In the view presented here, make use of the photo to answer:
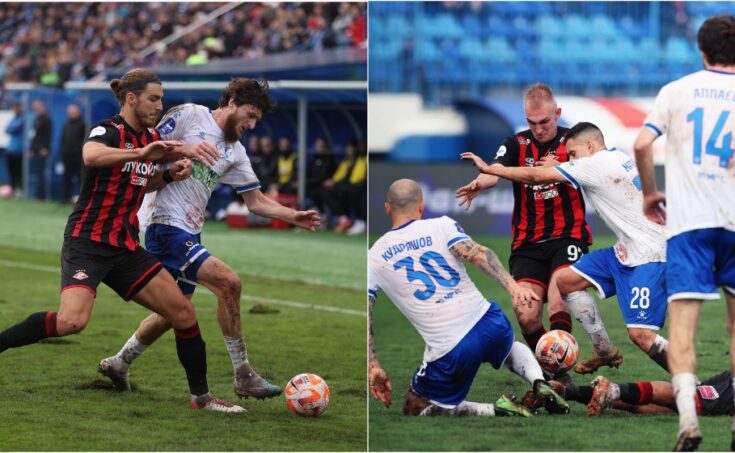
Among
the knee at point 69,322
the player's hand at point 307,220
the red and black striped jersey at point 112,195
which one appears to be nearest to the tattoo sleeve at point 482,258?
the player's hand at point 307,220

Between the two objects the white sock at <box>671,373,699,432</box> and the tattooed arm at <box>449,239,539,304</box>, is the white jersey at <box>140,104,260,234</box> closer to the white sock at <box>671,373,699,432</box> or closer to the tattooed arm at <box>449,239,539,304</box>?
the tattooed arm at <box>449,239,539,304</box>

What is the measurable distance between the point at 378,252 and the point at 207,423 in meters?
1.26

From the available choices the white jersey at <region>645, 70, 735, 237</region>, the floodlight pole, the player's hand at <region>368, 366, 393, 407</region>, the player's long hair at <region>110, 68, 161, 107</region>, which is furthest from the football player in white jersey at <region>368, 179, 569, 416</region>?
the floodlight pole

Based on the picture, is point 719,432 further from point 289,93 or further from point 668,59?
point 668,59

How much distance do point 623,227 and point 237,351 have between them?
2323 mm

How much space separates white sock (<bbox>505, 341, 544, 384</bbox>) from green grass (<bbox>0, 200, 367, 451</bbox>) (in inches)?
34.5

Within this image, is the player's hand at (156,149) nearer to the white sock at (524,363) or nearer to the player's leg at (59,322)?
the player's leg at (59,322)

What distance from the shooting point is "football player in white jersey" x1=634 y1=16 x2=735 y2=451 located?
5539mm

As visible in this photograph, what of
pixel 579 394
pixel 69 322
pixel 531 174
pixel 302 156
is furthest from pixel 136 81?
pixel 302 156

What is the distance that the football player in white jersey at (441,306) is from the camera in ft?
21.3

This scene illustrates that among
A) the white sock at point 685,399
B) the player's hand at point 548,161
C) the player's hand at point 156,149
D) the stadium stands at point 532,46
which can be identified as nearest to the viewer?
the white sock at point 685,399

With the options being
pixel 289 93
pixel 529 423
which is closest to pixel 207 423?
pixel 529 423

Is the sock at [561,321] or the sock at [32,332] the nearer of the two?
the sock at [32,332]

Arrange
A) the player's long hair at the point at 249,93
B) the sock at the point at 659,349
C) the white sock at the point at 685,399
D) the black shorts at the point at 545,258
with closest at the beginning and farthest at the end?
the white sock at the point at 685,399, the sock at the point at 659,349, the player's long hair at the point at 249,93, the black shorts at the point at 545,258
